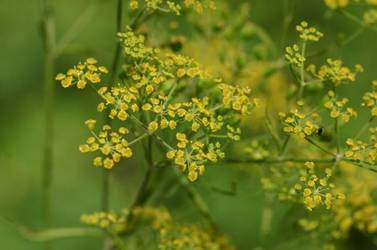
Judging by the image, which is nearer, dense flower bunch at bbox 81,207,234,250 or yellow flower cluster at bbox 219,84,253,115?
yellow flower cluster at bbox 219,84,253,115

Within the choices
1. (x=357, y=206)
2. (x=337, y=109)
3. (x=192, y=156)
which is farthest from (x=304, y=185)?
(x=357, y=206)

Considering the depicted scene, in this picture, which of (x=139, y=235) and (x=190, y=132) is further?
(x=139, y=235)

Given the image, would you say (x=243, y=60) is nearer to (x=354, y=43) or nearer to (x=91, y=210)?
(x=91, y=210)

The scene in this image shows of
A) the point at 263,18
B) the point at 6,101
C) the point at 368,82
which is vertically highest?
the point at 263,18

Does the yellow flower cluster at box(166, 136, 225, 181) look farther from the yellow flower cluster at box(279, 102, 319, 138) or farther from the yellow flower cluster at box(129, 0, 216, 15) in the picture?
the yellow flower cluster at box(129, 0, 216, 15)

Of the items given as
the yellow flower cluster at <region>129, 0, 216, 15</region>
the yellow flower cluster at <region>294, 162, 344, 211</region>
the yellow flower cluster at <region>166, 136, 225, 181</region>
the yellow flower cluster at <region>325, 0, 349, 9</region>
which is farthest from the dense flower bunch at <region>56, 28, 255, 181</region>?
the yellow flower cluster at <region>325, 0, 349, 9</region>

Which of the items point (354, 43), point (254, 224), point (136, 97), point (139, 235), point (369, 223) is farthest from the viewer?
point (354, 43)

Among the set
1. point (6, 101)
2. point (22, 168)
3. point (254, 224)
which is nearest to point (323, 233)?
point (254, 224)

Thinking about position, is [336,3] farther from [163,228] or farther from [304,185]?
[163,228]
